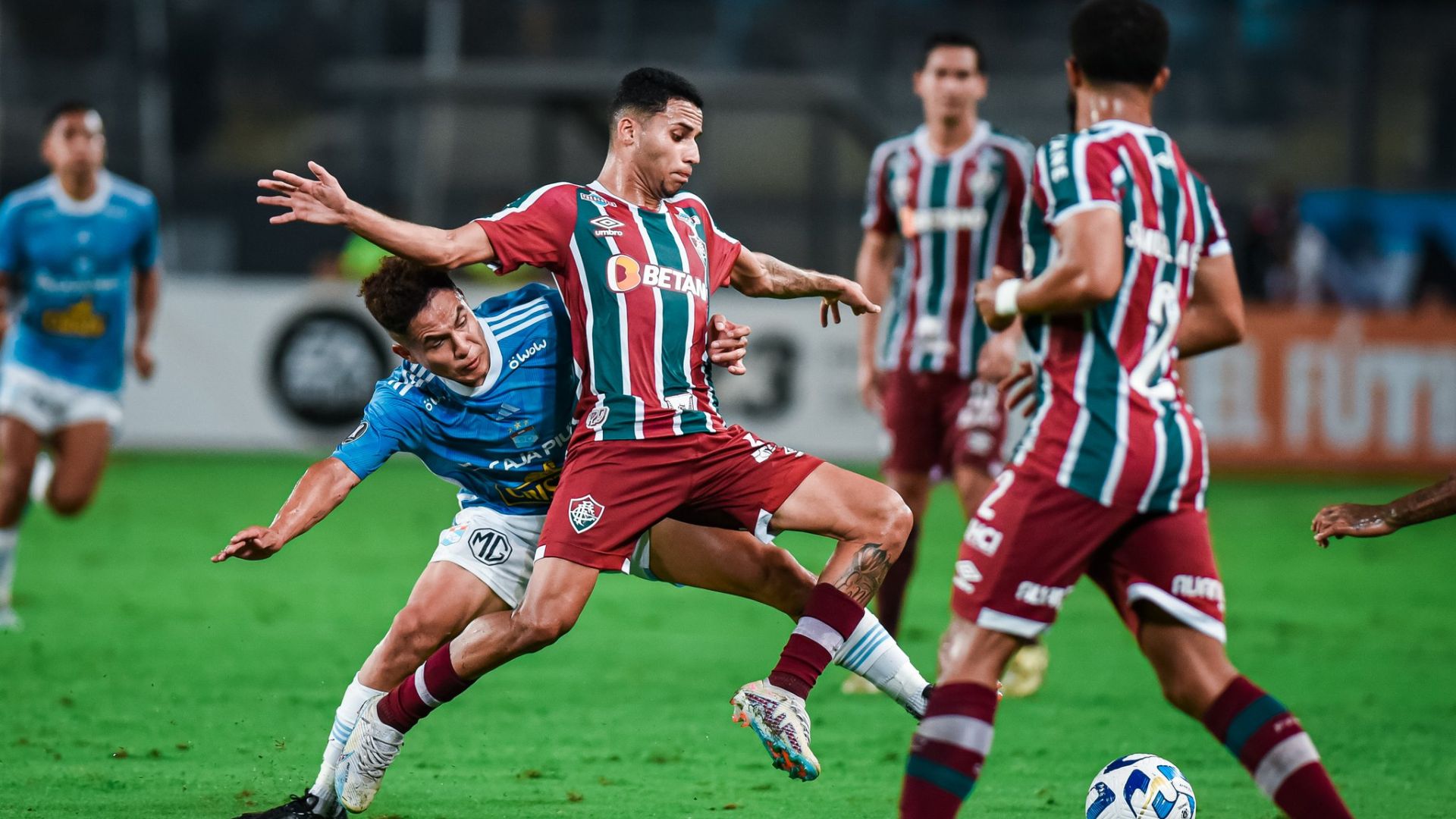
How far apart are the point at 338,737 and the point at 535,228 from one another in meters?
1.58

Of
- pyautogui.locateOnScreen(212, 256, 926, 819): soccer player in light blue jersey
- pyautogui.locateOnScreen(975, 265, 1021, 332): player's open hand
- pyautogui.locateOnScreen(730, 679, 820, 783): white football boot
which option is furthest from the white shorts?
pyautogui.locateOnScreen(975, 265, 1021, 332): player's open hand

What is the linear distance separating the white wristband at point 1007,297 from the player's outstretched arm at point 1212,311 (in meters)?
0.47

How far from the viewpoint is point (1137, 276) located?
3.96 metres

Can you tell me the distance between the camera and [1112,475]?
3.89 metres

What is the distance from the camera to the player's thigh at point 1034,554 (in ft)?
12.8

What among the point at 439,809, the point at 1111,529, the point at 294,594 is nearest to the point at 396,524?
the point at 294,594

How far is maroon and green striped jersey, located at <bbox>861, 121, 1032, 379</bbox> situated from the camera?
7277mm

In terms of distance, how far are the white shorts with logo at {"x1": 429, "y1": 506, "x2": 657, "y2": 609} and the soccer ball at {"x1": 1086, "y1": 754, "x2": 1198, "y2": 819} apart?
152 centimetres

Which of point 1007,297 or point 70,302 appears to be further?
point 70,302

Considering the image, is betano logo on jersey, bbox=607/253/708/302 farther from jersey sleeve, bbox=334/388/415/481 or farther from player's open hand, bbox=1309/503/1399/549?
player's open hand, bbox=1309/503/1399/549

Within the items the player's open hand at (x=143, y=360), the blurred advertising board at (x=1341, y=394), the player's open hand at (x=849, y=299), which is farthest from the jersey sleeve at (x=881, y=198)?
the blurred advertising board at (x=1341, y=394)

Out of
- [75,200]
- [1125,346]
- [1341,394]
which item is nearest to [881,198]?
[1125,346]

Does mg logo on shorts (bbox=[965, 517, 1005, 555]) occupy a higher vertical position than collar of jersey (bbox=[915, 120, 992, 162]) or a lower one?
lower

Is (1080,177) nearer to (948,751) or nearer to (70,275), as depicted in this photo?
(948,751)
